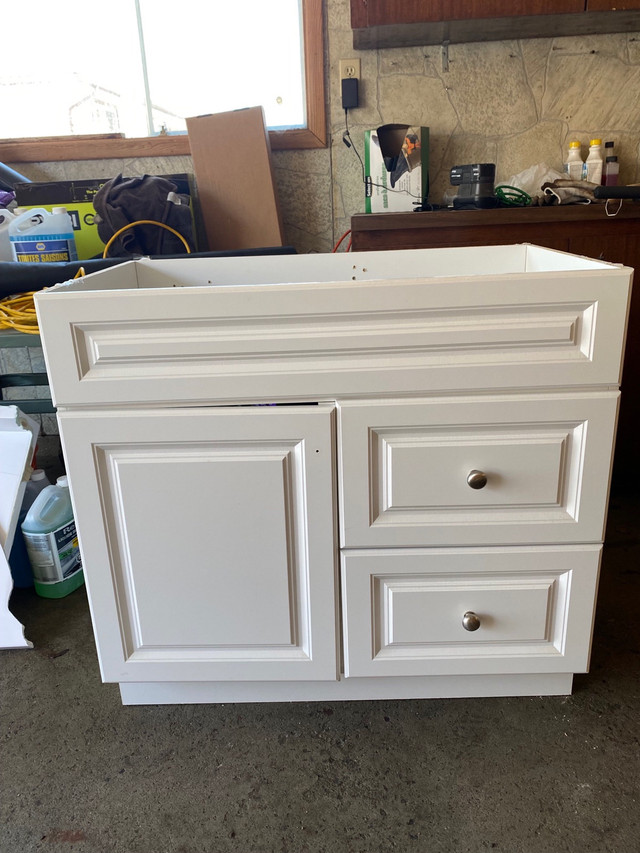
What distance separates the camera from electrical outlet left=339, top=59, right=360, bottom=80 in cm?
193

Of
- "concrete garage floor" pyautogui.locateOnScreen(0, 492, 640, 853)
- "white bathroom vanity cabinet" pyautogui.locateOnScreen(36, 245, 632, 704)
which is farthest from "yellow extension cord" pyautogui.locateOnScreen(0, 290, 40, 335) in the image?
"concrete garage floor" pyautogui.locateOnScreen(0, 492, 640, 853)

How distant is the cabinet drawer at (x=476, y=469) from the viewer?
921 millimetres

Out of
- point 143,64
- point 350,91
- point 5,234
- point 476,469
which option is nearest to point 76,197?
point 5,234

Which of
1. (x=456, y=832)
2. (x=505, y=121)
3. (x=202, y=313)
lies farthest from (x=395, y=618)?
(x=505, y=121)

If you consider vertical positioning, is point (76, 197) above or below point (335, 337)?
above

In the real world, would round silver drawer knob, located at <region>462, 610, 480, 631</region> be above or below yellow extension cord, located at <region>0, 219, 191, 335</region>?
below

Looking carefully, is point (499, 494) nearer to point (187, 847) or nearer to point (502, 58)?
point (187, 847)

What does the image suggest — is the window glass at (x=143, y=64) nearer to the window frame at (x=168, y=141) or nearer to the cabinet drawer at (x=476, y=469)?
the window frame at (x=168, y=141)

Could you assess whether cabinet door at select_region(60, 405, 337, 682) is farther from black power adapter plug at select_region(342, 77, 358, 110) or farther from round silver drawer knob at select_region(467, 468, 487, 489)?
black power adapter plug at select_region(342, 77, 358, 110)

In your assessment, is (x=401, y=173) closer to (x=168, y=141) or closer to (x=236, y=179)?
(x=236, y=179)

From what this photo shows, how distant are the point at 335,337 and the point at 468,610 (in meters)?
0.49

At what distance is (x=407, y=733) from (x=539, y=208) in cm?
128

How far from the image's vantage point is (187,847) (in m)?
0.89

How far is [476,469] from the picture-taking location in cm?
95
